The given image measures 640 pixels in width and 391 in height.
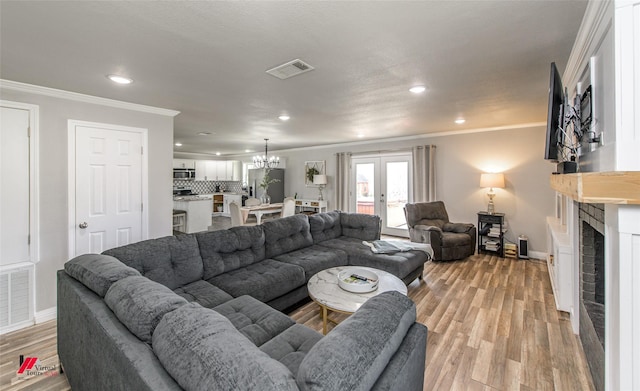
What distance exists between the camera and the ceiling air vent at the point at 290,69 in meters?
2.24

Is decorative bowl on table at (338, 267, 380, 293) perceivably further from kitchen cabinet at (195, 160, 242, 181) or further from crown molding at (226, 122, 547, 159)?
kitchen cabinet at (195, 160, 242, 181)

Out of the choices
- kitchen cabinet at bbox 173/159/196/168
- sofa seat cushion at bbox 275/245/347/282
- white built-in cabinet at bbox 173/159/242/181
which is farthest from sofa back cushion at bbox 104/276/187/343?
white built-in cabinet at bbox 173/159/242/181

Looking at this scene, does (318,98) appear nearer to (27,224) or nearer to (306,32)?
(306,32)

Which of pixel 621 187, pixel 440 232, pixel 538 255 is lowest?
pixel 538 255

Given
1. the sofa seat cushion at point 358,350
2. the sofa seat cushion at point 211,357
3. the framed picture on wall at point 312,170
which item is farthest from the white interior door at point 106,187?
the framed picture on wall at point 312,170

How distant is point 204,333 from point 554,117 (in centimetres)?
237

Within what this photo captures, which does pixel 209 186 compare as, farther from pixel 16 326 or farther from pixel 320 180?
pixel 16 326

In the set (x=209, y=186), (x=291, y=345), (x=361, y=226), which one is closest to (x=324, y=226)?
(x=361, y=226)

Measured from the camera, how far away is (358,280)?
2.53 m

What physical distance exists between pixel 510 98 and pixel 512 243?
3015 mm

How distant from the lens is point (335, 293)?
2357 mm

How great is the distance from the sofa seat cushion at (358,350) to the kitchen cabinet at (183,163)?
9.27m

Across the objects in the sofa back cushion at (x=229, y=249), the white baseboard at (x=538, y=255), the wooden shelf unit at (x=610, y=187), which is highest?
the wooden shelf unit at (x=610, y=187)

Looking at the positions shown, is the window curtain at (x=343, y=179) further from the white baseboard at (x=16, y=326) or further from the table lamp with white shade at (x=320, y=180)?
the white baseboard at (x=16, y=326)
